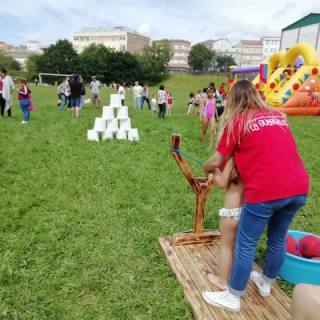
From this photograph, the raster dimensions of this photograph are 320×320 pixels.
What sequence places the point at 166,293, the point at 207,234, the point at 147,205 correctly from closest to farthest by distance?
the point at 166,293
the point at 207,234
the point at 147,205

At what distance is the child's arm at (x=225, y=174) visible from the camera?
2406mm

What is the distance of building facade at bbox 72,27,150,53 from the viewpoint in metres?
111

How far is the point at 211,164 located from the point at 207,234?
145 cm

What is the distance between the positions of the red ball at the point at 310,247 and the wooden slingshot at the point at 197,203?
2.97 ft

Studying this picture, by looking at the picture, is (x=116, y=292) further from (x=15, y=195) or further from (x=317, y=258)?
(x=15, y=195)

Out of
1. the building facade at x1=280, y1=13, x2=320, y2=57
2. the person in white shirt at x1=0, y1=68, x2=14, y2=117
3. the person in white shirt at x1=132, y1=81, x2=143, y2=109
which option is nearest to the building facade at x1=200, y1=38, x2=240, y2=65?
the building facade at x1=280, y1=13, x2=320, y2=57

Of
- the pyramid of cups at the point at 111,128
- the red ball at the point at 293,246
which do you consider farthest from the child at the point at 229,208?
the pyramid of cups at the point at 111,128

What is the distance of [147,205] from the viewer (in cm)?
475

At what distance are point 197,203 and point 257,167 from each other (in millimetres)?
1304

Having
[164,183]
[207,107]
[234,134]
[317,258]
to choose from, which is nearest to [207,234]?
[317,258]

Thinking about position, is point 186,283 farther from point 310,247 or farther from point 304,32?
point 304,32

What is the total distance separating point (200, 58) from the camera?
260ft

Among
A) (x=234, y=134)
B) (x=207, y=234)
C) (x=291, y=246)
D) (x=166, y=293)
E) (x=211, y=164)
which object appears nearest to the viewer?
(x=234, y=134)

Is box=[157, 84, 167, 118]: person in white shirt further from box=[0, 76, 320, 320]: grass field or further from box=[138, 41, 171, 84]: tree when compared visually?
box=[138, 41, 171, 84]: tree
